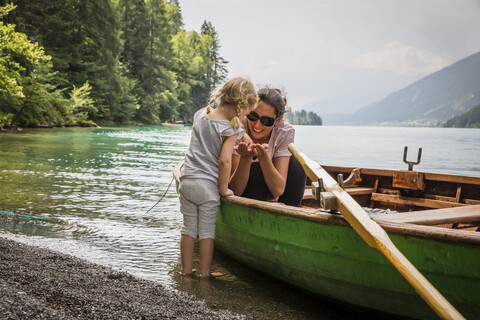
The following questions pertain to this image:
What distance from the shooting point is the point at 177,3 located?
238 ft

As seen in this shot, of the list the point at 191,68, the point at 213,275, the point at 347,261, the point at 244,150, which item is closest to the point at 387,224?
the point at 347,261

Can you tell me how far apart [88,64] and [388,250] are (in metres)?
38.4

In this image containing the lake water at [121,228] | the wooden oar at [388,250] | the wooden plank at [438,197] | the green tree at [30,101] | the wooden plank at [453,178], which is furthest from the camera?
the green tree at [30,101]

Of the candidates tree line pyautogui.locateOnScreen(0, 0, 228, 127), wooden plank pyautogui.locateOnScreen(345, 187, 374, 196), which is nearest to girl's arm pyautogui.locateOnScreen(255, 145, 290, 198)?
wooden plank pyautogui.locateOnScreen(345, 187, 374, 196)

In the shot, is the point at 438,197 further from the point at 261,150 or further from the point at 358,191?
the point at 261,150

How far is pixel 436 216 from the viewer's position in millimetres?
3559

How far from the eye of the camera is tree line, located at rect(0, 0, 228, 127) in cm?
2495

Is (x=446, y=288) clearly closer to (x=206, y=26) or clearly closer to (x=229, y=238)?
(x=229, y=238)

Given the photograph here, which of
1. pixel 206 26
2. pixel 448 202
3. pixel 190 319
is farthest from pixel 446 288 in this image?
pixel 206 26

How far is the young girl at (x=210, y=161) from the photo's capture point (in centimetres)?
378

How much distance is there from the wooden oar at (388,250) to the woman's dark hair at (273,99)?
3.37ft

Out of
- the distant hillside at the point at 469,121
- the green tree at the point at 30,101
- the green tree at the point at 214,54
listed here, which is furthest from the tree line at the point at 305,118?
the green tree at the point at 30,101

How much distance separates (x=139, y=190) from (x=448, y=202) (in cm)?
548

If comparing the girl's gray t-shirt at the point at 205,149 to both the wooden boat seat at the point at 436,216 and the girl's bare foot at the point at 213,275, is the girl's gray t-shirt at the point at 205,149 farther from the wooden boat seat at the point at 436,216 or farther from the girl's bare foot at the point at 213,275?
the wooden boat seat at the point at 436,216
